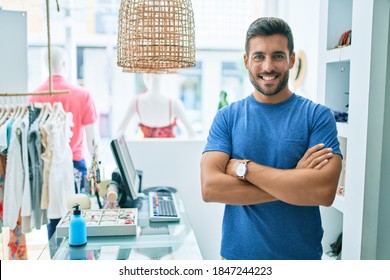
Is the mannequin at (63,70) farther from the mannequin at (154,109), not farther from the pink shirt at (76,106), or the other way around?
the mannequin at (154,109)

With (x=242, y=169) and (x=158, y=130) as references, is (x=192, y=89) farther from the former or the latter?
(x=242, y=169)

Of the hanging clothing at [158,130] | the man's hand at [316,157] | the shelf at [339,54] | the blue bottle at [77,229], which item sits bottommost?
the blue bottle at [77,229]

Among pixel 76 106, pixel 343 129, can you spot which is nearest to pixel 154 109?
pixel 76 106

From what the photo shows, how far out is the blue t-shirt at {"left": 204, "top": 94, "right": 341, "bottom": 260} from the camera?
1.15 m

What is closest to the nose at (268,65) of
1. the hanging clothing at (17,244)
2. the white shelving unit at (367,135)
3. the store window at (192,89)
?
the white shelving unit at (367,135)

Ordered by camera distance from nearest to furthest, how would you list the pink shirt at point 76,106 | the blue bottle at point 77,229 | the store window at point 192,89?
the blue bottle at point 77,229
the pink shirt at point 76,106
the store window at point 192,89

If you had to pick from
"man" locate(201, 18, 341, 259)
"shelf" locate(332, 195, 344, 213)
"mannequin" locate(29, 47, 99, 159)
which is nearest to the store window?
"mannequin" locate(29, 47, 99, 159)

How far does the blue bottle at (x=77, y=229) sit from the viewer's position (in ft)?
4.48

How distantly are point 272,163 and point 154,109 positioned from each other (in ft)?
5.01

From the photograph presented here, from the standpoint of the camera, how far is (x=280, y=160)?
1.16m

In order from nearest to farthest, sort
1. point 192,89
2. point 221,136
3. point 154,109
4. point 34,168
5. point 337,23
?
point 221,136 < point 337,23 < point 34,168 < point 154,109 < point 192,89

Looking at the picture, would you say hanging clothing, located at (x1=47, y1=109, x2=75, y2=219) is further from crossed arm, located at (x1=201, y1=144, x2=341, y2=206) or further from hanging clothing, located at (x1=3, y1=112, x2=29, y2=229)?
crossed arm, located at (x1=201, y1=144, x2=341, y2=206)

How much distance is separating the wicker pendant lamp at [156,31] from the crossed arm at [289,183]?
59 centimetres
